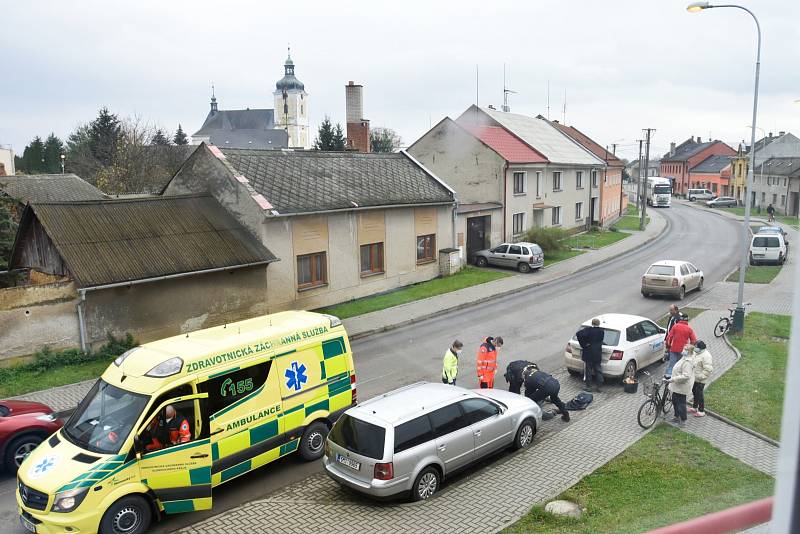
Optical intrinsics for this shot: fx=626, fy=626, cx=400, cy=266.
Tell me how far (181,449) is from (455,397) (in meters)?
4.68

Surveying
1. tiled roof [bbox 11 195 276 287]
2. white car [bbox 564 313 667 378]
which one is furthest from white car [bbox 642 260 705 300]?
tiled roof [bbox 11 195 276 287]

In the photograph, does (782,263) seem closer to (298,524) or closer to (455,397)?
(455,397)

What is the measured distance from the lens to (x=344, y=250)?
2584 centimetres

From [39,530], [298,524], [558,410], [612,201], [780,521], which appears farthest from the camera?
[612,201]

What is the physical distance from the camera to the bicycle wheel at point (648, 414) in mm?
12391

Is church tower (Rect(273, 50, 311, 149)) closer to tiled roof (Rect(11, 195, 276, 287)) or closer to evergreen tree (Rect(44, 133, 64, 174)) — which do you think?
evergreen tree (Rect(44, 133, 64, 174))

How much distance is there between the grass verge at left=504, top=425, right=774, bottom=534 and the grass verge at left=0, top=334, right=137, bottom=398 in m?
13.1

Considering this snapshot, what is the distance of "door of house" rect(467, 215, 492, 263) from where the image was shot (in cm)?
3516

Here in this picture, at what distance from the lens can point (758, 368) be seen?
15.4m

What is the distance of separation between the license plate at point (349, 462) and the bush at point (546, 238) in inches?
1079

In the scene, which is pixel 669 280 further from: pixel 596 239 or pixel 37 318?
pixel 37 318

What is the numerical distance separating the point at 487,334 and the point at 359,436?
1145cm

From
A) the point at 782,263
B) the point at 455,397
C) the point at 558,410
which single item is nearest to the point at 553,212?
the point at 782,263

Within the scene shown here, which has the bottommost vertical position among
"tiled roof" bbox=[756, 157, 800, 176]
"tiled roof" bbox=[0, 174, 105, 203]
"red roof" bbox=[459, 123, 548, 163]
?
"tiled roof" bbox=[0, 174, 105, 203]
